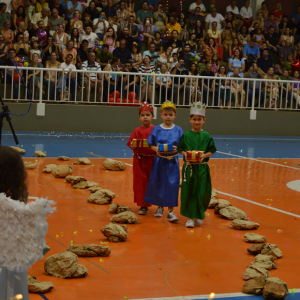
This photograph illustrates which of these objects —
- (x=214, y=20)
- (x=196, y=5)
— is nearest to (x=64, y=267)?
(x=214, y=20)

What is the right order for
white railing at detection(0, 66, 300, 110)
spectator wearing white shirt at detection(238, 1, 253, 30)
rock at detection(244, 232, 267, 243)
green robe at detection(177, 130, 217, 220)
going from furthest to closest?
1. spectator wearing white shirt at detection(238, 1, 253, 30)
2. white railing at detection(0, 66, 300, 110)
3. green robe at detection(177, 130, 217, 220)
4. rock at detection(244, 232, 267, 243)

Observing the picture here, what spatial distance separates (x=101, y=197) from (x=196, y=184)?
1.37 m

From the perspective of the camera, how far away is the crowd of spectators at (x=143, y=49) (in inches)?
563

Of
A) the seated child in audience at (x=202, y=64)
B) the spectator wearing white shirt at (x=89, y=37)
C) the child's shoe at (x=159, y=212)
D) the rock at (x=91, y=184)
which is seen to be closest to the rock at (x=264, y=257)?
the child's shoe at (x=159, y=212)

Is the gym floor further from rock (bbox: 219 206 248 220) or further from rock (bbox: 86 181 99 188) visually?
rock (bbox: 86 181 99 188)

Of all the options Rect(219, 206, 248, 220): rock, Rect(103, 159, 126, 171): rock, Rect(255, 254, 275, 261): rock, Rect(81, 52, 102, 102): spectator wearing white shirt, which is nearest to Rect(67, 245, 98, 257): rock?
Rect(255, 254, 275, 261): rock

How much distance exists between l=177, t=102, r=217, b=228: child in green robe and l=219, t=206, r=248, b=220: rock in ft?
1.05

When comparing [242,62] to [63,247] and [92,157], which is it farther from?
[63,247]

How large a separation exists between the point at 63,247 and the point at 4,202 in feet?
7.21

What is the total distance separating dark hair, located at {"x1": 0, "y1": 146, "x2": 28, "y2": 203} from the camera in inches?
81.7

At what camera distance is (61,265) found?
11.6 ft

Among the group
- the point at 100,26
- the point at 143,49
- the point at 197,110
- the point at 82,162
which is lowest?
the point at 82,162

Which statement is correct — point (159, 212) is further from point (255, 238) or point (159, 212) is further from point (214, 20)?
point (214, 20)

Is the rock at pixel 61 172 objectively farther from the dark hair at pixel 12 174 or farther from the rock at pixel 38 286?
the dark hair at pixel 12 174
